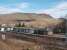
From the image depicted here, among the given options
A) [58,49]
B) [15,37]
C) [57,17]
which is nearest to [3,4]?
[15,37]

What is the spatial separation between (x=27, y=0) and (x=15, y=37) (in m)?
0.41

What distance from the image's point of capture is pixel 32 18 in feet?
5.12

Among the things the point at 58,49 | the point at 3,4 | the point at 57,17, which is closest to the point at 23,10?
the point at 3,4

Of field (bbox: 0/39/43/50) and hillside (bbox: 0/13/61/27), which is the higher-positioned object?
hillside (bbox: 0/13/61/27)

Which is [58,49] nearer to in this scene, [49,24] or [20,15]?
[49,24]

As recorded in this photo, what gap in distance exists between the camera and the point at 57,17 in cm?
155

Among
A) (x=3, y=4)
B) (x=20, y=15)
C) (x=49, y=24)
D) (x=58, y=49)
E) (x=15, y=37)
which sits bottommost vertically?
(x=58, y=49)

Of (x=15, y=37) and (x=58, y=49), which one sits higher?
(x=15, y=37)

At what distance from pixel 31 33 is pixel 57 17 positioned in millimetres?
324

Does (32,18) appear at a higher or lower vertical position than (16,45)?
higher

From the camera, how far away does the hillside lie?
154cm

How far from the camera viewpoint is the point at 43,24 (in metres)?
1.54

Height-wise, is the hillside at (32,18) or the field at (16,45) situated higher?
the hillside at (32,18)

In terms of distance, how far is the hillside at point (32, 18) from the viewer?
1.54m
